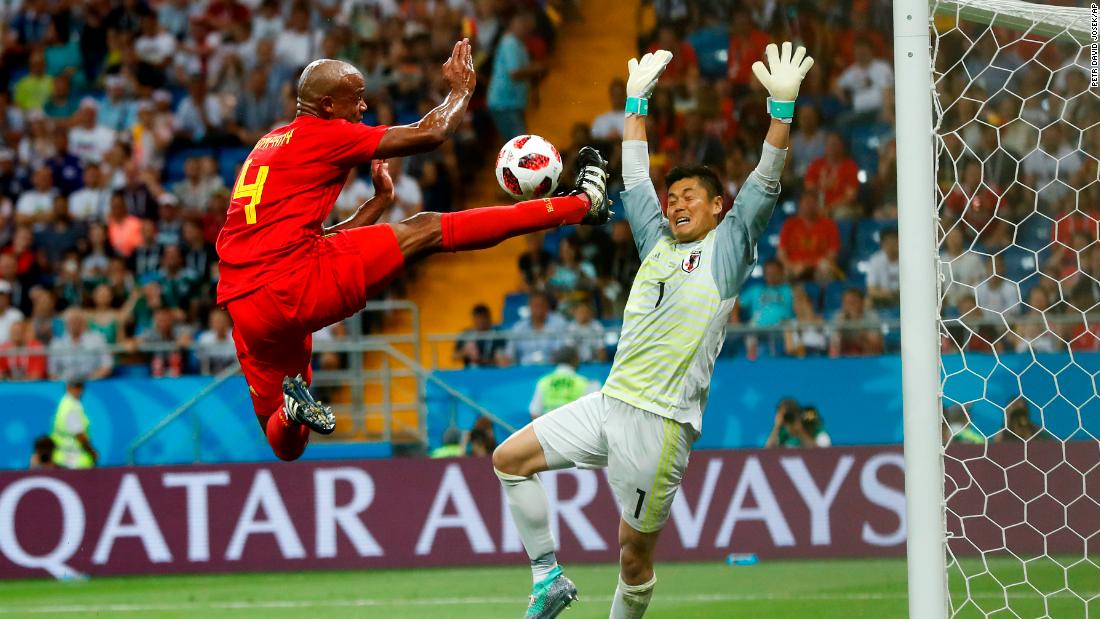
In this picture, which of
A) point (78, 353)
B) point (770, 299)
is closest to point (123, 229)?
point (78, 353)

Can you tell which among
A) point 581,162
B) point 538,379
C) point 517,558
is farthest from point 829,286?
point 581,162

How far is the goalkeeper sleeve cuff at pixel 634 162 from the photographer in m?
6.32

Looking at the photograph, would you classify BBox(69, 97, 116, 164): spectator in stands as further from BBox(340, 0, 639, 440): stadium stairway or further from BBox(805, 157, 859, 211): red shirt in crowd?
BBox(805, 157, 859, 211): red shirt in crowd

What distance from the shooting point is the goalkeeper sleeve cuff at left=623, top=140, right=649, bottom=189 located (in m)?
6.32

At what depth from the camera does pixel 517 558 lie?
10984 millimetres

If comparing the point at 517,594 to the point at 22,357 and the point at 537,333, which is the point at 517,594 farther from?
the point at 22,357

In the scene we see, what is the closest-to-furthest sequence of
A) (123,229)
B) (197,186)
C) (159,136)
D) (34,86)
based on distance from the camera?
(123,229) → (197,186) → (159,136) → (34,86)

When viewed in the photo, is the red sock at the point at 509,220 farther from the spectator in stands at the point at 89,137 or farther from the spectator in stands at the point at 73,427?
the spectator in stands at the point at 89,137

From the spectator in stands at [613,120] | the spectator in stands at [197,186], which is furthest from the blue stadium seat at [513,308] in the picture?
the spectator in stands at [197,186]

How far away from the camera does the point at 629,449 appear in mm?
6012

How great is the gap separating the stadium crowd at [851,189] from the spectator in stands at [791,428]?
23.3 inches

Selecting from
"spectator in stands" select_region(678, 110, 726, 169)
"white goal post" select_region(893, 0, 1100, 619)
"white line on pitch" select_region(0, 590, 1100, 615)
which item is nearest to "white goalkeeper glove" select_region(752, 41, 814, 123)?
"white goal post" select_region(893, 0, 1100, 619)

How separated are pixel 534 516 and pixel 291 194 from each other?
1.73m

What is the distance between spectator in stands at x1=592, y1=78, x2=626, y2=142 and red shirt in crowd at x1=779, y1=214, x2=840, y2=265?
80.2 inches
